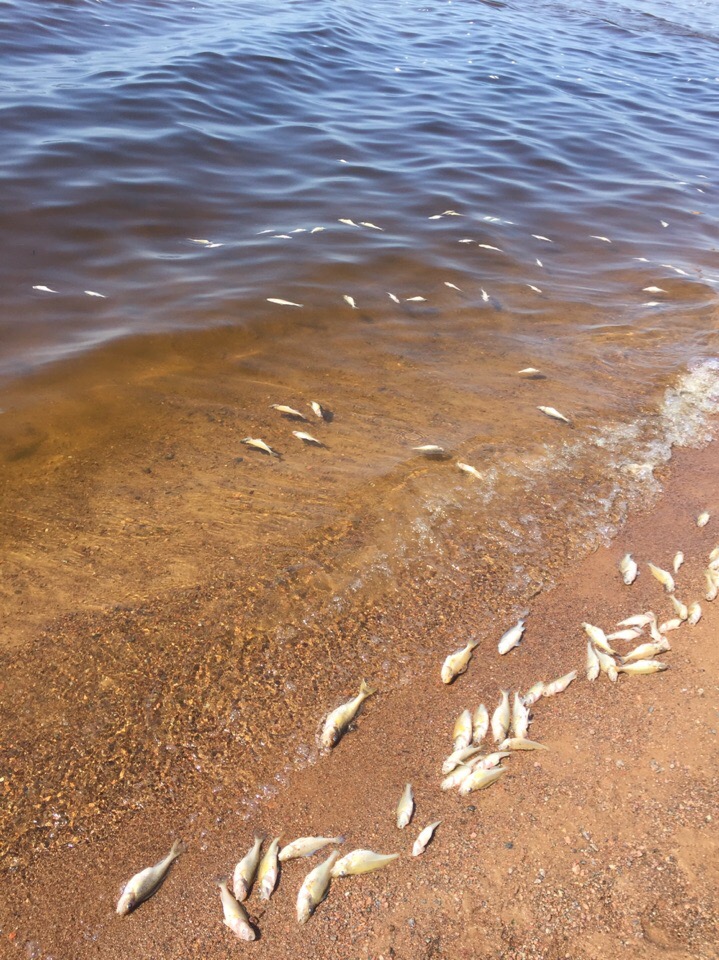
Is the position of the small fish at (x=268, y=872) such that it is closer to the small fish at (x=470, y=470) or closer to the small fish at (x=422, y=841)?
the small fish at (x=422, y=841)

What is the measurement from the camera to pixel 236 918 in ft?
9.56

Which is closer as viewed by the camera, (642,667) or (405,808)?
(405,808)

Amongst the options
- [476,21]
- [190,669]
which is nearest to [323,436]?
[190,669]

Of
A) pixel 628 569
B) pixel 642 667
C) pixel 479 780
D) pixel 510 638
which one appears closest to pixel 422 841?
pixel 479 780

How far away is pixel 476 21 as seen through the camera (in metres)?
22.6

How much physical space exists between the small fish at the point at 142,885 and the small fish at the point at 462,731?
1408mm

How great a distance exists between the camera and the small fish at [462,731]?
365 cm

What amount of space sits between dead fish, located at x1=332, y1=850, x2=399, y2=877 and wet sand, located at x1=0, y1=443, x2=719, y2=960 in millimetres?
37

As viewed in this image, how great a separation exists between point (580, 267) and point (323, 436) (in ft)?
17.3

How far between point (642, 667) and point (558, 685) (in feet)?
1.62

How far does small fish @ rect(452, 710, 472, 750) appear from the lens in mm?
3646

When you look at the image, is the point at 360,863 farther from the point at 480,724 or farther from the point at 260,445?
the point at 260,445

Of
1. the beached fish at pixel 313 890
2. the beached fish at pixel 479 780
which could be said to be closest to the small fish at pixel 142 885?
the beached fish at pixel 313 890

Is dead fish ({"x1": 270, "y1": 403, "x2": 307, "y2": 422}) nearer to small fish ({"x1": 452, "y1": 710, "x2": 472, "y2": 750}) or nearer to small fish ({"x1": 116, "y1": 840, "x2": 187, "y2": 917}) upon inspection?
small fish ({"x1": 452, "y1": 710, "x2": 472, "y2": 750})
